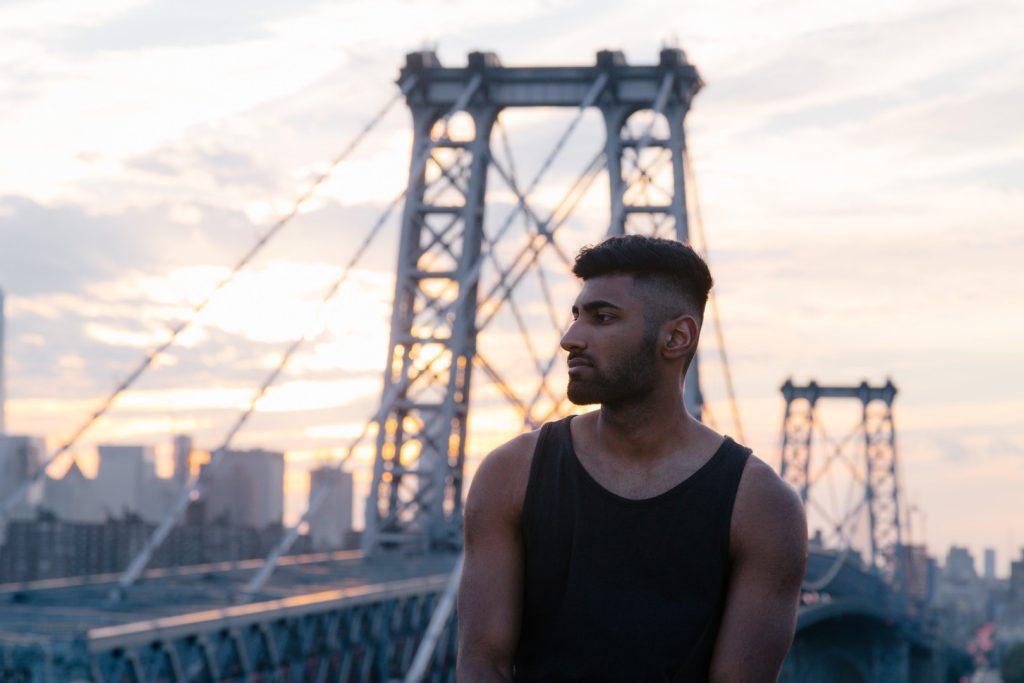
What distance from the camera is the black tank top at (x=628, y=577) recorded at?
4156 mm

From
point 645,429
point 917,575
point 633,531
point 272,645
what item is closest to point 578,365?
point 645,429

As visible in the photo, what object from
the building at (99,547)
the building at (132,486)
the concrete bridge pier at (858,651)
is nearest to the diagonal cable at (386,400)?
the concrete bridge pier at (858,651)

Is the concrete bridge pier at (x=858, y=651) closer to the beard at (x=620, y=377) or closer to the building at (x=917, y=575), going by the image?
the building at (x=917, y=575)

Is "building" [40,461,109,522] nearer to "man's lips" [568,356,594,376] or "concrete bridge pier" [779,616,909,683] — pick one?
"concrete bridge pier" [779,616,909,683]

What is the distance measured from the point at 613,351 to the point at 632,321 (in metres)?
0.07

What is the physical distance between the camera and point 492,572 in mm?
4246

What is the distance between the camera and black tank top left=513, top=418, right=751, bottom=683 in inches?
164

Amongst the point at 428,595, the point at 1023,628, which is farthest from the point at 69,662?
the point at 1023,628

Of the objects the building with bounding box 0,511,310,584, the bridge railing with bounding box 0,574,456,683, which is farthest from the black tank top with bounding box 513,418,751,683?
the building with bounding box 0,511,310,584

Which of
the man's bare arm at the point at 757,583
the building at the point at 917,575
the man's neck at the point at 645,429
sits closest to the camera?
the man's bare arm at the point at 757,583

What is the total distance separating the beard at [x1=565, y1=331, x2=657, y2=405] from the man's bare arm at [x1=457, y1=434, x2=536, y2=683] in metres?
0.20

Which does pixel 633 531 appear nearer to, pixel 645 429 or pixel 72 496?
pixel 645 429

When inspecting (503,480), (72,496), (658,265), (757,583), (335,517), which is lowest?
(757,583)

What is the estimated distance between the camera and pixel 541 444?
170 inches
